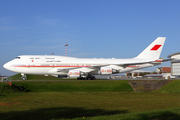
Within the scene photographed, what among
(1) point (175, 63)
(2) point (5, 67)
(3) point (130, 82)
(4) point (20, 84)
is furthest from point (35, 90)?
(1) point (175, 63)

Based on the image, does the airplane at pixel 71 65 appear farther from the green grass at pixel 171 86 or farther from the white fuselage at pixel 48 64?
the green grass at pixel 171 86

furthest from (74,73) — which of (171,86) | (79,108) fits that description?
(79,108)

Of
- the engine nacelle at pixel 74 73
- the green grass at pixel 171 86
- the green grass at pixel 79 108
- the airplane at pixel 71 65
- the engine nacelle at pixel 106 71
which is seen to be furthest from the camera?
the engine nacelle at pixel 106 71

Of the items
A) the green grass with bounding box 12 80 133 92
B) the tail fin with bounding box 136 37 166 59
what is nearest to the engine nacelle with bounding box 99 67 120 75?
the green grass with bounding box 12 80 133 92

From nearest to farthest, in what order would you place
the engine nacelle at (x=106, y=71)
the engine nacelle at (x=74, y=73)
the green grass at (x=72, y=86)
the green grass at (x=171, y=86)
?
the green grass at (x=72, y=86), the green grass at (x=171, y=86), the engine nacelle at (x=74, y=73), the engine nacelle at (x=106, y=71)

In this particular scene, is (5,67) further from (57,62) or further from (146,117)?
(146,117)

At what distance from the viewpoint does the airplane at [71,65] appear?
1507 inches

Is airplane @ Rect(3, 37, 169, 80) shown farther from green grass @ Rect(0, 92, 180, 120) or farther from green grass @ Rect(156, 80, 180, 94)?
green grass @ Rect(0, 92, 180, 120)

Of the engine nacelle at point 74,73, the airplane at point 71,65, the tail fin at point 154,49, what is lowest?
the engine nacelle at point 74,73

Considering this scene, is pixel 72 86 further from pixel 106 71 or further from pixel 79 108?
pixel 79 108

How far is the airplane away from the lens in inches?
1507

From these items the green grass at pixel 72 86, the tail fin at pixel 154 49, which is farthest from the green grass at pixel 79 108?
the tail fin at pixel 154 49

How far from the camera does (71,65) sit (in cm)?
3969

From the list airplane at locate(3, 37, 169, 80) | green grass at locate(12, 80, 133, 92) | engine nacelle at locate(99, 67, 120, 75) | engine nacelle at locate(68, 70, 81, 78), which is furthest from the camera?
engine nacelle at locate(99, 67, 120, 75)
